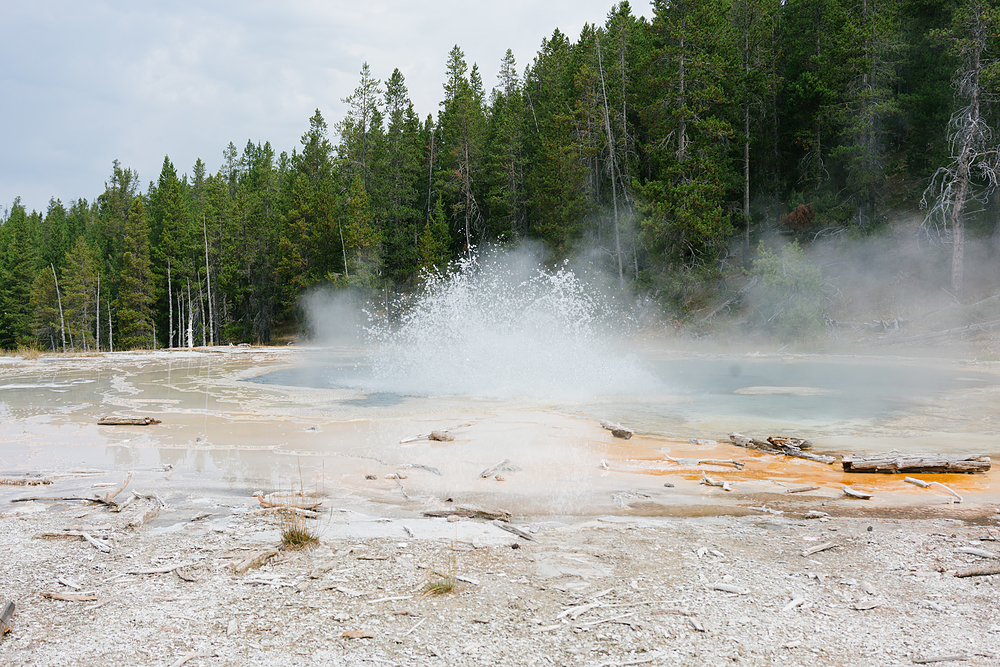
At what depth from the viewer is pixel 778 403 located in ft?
45.3

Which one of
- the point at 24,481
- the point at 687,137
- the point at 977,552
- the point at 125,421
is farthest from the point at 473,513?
the point at 687,137

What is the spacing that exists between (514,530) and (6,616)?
143 inches

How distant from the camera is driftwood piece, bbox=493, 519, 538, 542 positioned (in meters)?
5.23

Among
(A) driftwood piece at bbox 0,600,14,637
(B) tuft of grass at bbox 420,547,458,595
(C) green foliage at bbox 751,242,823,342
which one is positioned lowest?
(B) tuft of grass at bbox 420,547,458,595

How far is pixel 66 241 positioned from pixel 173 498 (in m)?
73.3

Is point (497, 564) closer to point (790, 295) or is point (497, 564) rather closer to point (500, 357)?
point (500, 357)

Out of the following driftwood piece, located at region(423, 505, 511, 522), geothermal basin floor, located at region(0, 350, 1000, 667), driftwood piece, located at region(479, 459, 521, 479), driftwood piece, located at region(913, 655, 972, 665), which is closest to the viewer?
driftwood piece, located at region(913, 655, 972, 665)

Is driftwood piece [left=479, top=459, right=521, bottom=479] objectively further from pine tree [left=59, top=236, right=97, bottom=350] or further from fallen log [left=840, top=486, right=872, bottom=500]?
pine tree [left=59, top=236, right=97, bottom=350]

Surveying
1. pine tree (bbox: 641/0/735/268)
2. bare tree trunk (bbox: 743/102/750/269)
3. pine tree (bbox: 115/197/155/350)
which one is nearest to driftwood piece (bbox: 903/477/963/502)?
pine tree (bbox: 641/0/735/268)

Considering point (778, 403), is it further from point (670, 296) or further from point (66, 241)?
point (66, 241)

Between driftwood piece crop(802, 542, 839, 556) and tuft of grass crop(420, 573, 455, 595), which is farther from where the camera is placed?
driftwood piece crop(802, 542, 839, 556)

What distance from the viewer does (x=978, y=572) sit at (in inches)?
168

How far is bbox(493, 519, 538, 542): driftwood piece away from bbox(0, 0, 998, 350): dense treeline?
85.3 ft

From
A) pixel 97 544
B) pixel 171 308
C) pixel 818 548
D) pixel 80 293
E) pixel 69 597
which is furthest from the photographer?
pixel 171 308
